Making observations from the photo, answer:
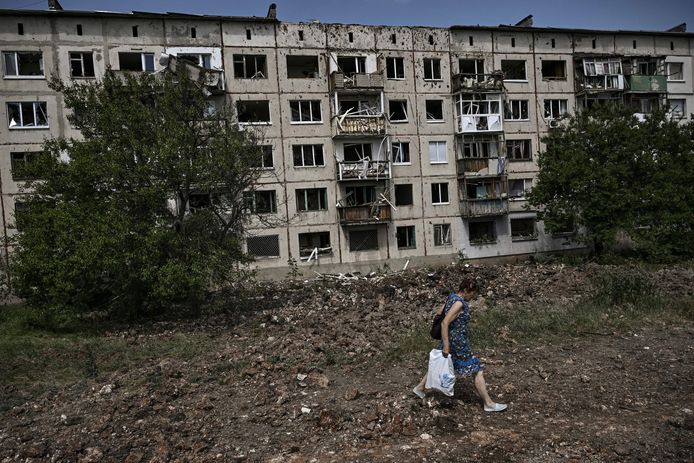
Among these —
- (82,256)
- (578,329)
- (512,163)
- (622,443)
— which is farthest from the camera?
(512,163)

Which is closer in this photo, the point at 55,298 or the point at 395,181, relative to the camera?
the point at 55,298

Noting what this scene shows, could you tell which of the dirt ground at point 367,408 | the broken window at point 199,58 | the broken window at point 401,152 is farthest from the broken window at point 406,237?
the dirt ground at point 367,408

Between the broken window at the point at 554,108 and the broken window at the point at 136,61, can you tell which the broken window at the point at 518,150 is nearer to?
the broken window at the point at 554,108

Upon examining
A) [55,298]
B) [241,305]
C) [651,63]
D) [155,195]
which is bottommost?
[241,305]

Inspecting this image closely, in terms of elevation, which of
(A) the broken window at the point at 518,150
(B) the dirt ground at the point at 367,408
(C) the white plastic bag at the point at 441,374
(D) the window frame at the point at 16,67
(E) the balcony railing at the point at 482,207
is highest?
(D) the window frame at the point at 16,67

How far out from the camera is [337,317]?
1834 centimetres

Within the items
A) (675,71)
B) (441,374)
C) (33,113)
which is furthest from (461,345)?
(675,71)

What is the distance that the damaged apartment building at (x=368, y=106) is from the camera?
30.5 meters

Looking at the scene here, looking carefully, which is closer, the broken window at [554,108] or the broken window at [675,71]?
the broken window at [554,108]

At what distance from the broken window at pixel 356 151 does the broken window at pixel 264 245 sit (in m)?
7.25

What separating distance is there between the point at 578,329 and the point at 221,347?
30.7 ft

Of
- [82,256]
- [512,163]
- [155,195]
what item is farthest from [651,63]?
[82,256]

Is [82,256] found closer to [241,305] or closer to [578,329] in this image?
[241,305]

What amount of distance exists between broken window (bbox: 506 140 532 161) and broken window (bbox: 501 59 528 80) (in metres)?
4.65
